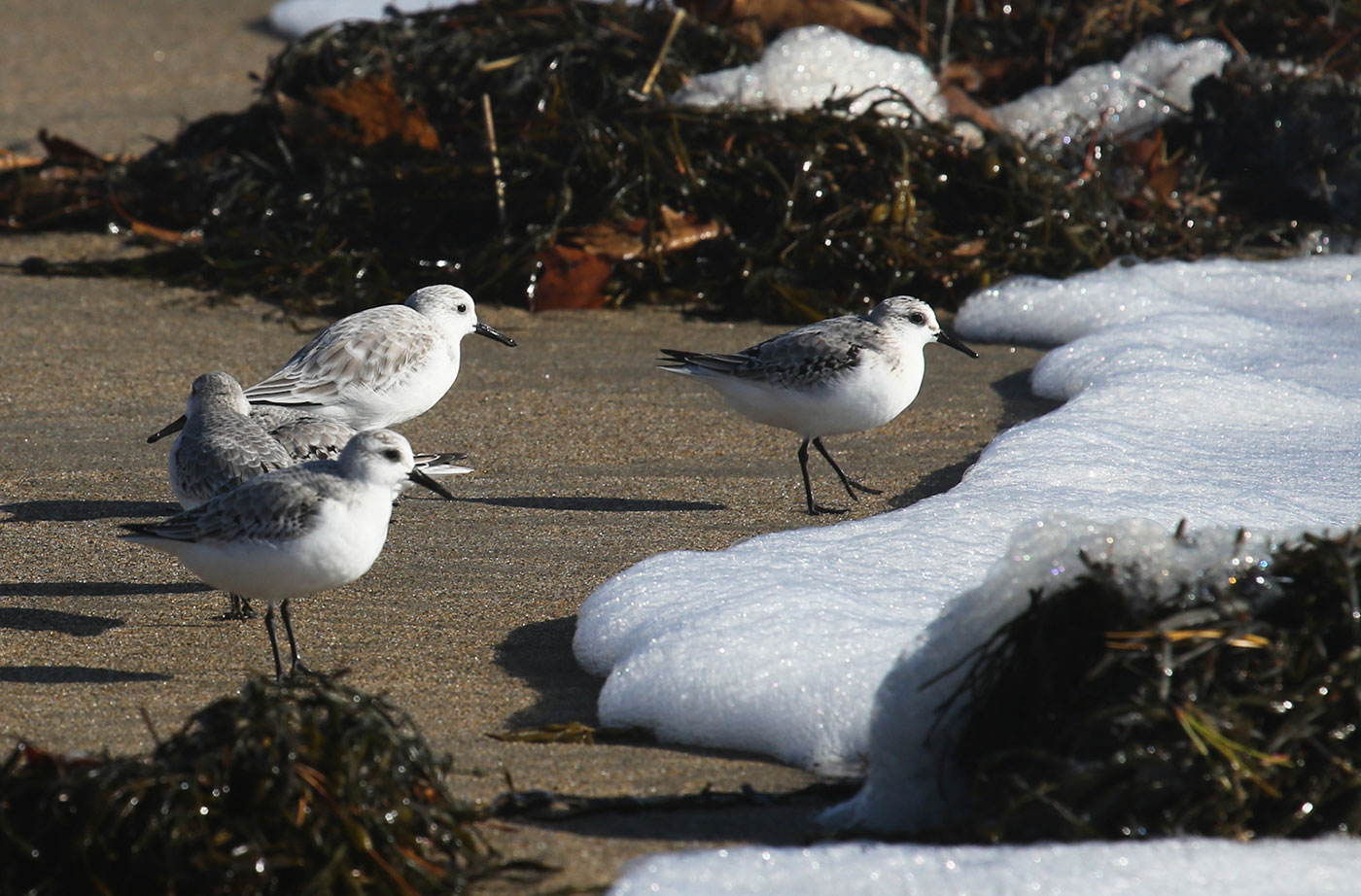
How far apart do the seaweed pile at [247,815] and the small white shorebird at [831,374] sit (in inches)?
93.8

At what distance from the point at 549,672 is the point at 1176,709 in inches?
58.5

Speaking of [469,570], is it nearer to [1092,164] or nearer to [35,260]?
[35,260]

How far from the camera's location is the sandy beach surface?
284cm

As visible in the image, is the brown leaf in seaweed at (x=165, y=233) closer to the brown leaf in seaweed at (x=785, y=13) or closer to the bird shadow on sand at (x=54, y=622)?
the brown leaf in seaweed at (x=785, y=13)

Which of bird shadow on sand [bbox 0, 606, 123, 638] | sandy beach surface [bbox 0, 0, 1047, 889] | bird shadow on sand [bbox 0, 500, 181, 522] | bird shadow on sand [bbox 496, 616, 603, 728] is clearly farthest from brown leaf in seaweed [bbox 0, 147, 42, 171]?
bird shadow on sand [bbox 496, 616, 603, 728]

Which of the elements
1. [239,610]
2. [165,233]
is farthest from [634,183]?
[239,610]

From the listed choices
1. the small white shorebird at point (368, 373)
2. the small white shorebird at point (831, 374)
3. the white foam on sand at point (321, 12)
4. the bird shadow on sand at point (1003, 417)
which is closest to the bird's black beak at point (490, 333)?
the small white shorebird at point (368, 373)

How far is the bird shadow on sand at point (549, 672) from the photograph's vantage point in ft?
10.1

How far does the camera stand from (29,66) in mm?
10250

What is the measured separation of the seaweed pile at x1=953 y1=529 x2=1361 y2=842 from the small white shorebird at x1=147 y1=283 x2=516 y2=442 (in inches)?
116

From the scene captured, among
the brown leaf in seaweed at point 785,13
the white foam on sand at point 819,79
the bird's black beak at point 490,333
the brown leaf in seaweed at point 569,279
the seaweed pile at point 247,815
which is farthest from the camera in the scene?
the brown leaf in seaweed at point 785,13

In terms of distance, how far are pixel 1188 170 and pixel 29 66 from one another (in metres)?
7.73

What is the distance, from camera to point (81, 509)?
436cm

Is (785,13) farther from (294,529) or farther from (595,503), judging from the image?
(294,529)
